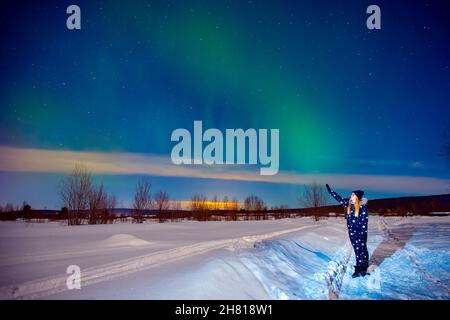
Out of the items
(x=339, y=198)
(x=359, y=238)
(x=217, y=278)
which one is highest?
(x=339, y=198)

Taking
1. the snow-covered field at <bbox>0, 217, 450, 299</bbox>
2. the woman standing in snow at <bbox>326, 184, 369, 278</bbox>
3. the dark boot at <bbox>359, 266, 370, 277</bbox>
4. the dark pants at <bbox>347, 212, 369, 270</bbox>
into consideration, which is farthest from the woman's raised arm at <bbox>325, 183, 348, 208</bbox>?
the snow-covered field at <bbox>0, 217, 450, 299</bbox>

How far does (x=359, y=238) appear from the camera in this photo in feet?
25.6

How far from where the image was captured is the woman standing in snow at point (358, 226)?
7.67 m

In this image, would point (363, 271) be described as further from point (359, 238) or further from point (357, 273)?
point (359, 238)

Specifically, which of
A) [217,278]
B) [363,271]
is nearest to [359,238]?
[363,271]

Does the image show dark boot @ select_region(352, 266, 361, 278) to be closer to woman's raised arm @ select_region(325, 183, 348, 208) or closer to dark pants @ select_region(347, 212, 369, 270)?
dark pants @ select_region(347, 212, 369, 270)

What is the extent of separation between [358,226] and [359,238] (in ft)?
0.94

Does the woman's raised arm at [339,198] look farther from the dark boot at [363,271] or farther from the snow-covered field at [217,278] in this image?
the snow-covered field at [217,278]

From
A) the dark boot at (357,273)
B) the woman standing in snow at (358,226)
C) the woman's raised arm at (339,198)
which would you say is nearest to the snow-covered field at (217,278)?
the dark boot at (357,273)

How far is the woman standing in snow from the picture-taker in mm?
7672
